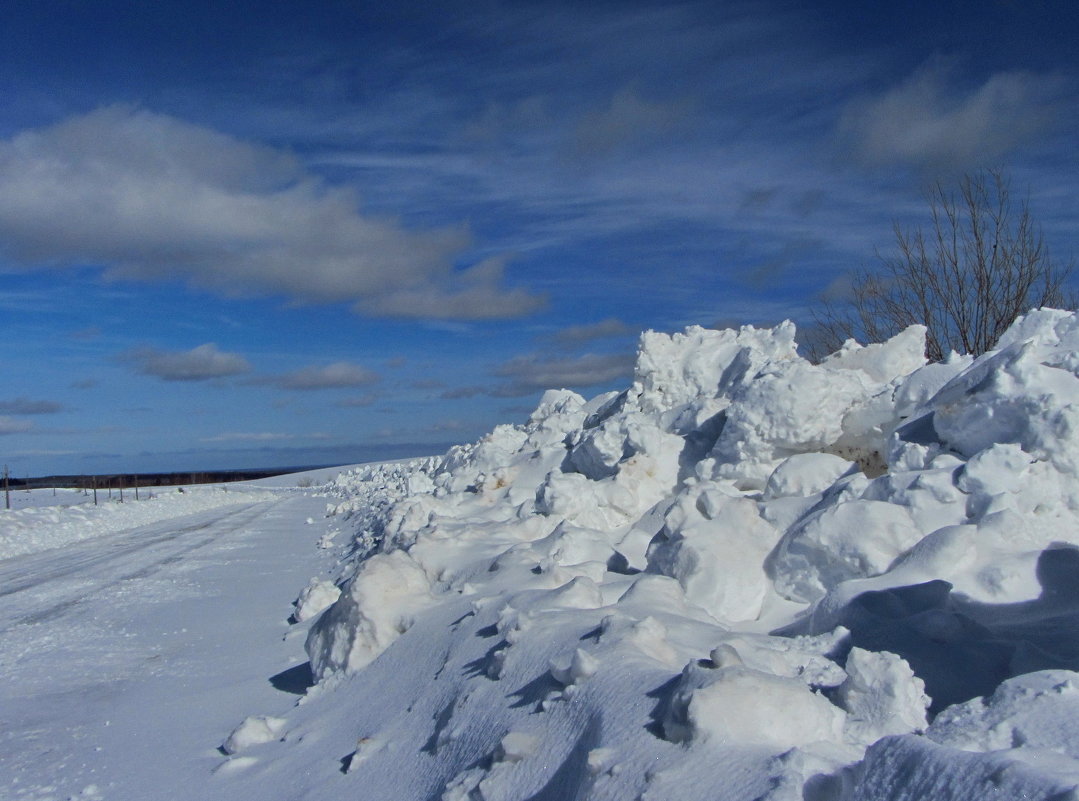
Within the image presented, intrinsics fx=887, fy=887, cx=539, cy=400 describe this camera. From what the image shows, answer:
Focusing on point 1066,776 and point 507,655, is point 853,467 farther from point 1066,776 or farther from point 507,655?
point 1066,776

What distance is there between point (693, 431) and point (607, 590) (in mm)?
3095

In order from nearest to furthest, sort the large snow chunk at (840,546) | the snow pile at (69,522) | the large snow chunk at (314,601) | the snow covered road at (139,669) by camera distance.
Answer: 1. the snow covered road at (139,669)
2. the large snow chunk at (840,546)
3. the large snow chunk at (314,601)
4. the snow pile at (69,522)

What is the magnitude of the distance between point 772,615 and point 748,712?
2.02m

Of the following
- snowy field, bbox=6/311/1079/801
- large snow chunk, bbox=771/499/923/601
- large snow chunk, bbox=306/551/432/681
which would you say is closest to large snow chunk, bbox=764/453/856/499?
snowy field, bbox=6/311/1079/801

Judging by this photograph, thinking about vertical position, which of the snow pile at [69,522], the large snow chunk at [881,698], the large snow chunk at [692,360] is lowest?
the snow pile at [69,522]

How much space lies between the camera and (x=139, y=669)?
5.95 m

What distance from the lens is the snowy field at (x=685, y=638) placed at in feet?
8.55

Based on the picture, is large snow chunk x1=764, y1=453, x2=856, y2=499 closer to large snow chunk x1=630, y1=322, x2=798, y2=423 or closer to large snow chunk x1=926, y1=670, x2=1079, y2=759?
large snow chunk x1=926, y1=670, x2=1079, y2=759

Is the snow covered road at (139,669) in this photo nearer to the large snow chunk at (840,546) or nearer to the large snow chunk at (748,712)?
the large snow chunk at (748,712)

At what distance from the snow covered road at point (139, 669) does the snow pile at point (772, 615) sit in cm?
72

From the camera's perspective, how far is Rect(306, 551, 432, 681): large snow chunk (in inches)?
193

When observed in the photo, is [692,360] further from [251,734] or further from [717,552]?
[251,734]

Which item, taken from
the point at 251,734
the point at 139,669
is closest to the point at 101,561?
the point at 139,669

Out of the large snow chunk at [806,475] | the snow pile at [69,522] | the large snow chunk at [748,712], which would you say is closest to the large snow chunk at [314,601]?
the large snow chunk at [806,475]
